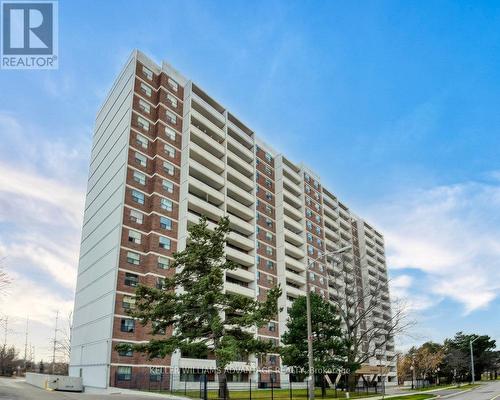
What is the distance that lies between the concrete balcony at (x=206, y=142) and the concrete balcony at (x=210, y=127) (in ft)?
5.31

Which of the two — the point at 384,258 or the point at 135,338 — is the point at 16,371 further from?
the point at 384,258

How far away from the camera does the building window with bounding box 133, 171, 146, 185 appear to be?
53094 millimetres

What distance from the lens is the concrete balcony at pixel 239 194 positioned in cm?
6694

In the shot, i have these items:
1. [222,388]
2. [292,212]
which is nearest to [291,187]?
[292,212]

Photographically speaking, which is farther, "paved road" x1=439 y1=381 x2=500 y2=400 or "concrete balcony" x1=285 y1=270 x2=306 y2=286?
"concrete balcony" x1=285 y1=270 x2=306 y2=286

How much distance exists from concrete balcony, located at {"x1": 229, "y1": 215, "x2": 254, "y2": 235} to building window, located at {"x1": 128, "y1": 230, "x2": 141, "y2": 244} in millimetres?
16848

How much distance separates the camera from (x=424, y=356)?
82812mm

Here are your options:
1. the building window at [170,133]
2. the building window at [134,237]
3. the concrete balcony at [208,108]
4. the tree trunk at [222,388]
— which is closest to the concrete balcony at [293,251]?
the concrete balcony at [208,108]

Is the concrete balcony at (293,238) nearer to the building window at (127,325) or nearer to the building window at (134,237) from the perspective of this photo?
the building window at (134,237)

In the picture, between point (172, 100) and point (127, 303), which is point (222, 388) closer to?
point (127, 303)

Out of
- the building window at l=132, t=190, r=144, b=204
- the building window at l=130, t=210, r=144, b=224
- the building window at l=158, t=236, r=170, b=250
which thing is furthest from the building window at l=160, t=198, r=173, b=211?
the building window at l=158, t=236, r=170, b=250

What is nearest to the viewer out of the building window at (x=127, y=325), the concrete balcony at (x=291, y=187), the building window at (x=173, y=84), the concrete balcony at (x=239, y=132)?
the building window at (x=127, y=325)

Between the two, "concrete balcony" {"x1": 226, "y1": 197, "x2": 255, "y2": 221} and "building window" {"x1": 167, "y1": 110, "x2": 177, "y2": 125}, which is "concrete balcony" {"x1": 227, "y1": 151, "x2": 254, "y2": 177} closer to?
"concrete balcony" {"x1": 226, "y1": 197, "x2": 255, "y2": 221}

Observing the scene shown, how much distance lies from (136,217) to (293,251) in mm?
36507
